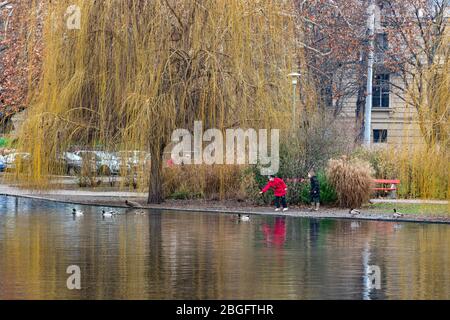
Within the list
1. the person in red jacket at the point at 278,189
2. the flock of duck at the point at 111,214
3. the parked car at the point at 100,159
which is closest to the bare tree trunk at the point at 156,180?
the parked car at the point at 100,159

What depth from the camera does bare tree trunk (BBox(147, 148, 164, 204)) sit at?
4016 centimetres

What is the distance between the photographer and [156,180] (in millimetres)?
40844

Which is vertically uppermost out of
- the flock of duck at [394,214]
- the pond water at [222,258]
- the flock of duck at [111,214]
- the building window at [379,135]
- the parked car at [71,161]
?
the building window at [379,135]

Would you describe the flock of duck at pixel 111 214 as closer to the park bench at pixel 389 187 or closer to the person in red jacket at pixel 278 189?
the person in red jacket at pixel 278 189

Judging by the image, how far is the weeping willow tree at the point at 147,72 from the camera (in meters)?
37.8

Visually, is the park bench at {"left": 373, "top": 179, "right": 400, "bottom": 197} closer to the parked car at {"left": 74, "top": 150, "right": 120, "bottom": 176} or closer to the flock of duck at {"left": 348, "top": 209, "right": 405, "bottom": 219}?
the flock of duck at {"left": 348, "top": 209, "right": 405, "bottom": 219}

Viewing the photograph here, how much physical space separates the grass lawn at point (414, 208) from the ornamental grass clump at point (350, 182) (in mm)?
578

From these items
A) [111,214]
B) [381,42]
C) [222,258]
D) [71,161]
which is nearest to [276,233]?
[222,258]

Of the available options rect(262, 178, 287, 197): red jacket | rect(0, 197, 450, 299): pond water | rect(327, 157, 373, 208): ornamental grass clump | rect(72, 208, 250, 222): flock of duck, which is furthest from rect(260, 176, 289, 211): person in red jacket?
rect(0, 197, 450, 299): pond water

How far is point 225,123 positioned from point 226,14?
3873 mm

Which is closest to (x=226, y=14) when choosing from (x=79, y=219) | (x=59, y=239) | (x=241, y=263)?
(x=79, y=219)

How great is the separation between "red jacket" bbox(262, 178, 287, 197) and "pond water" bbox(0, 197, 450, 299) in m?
3.78

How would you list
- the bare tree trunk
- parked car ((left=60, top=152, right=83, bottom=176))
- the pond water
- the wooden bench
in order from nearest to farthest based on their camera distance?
the pond water → parked car ((left=60, top=152, right=83, bottom=176)) → the bare tree trunk → the wooden bench

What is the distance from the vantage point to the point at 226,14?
37938 mm
